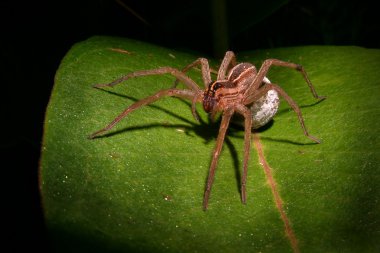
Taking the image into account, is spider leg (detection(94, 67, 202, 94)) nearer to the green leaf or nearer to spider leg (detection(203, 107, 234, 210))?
the green leaf

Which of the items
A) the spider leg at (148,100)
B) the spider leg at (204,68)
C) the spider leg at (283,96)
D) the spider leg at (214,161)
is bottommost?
the spider leg at (214,161)

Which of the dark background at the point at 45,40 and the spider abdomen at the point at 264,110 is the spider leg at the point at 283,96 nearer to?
the spider abdomen at the point at 264,110

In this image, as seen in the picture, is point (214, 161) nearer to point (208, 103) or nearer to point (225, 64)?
point (208, 103)

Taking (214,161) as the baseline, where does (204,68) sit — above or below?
above

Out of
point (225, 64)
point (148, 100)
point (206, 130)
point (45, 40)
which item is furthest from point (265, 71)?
point (45, 40)

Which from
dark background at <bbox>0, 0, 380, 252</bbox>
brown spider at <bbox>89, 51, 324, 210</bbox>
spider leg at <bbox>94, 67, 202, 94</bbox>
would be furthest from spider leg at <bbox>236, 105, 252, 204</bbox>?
dark background at <bbox>0, 0, 380, 252</bbox>

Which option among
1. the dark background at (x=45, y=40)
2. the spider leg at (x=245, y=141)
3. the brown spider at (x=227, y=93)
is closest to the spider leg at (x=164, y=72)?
the brown spider at (x=227, y=93)
